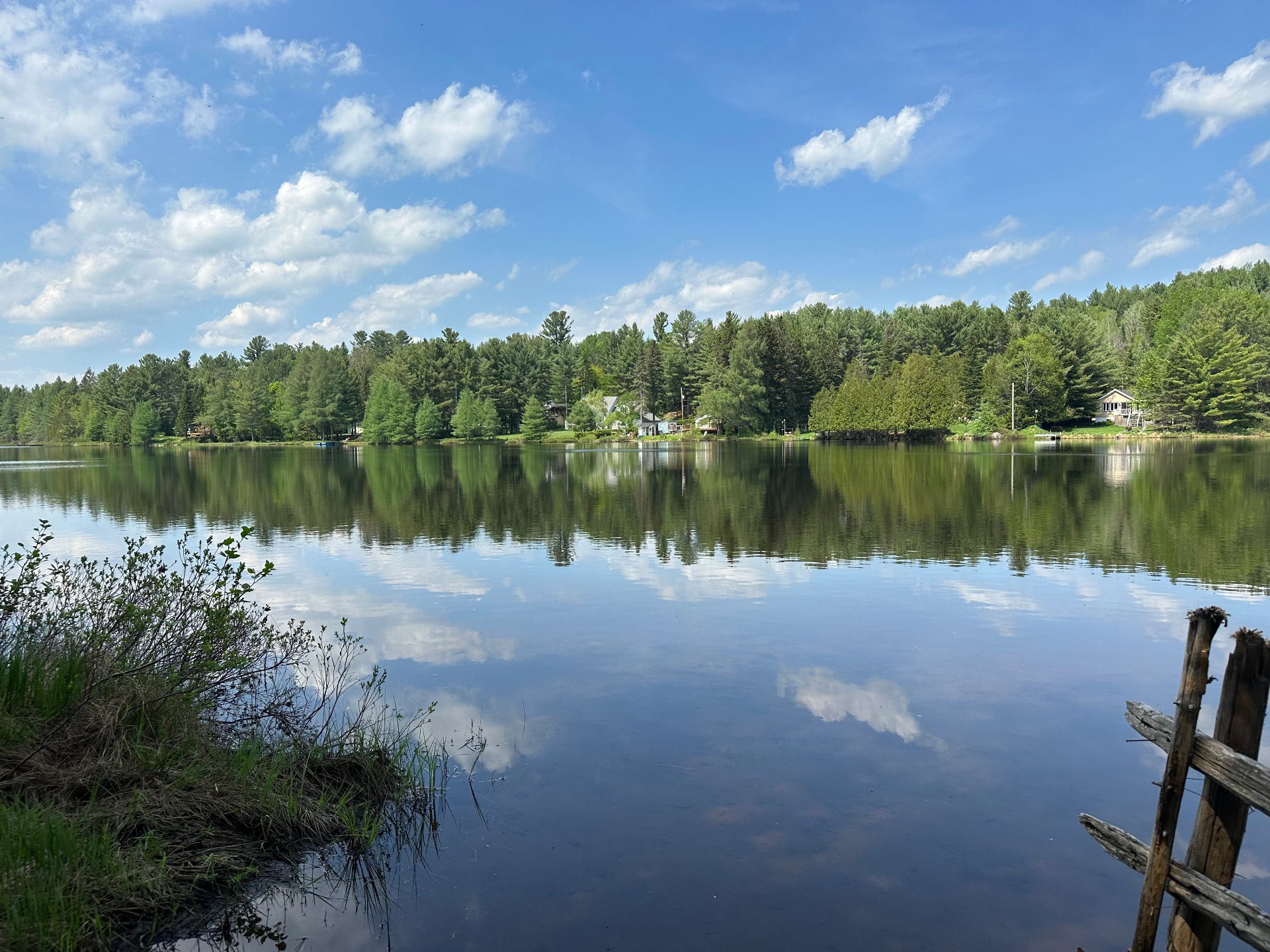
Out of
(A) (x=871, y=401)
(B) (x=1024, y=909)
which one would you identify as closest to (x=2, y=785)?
(B) (x=1024, y=909)

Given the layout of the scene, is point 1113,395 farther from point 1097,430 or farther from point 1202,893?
point 1202,893

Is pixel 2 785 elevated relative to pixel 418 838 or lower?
elevated

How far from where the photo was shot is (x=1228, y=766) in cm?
442

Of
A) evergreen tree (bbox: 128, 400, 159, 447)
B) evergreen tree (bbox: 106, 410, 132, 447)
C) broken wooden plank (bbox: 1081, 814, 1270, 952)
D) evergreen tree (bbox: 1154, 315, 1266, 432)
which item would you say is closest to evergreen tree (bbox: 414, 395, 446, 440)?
evergreen tree (bbox: 128, 400, 159, 447)

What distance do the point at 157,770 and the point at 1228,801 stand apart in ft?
26.0

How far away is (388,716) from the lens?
10.1m

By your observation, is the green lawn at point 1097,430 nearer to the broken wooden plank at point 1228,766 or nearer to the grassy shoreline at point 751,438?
the grassy shoreline at point 751,438

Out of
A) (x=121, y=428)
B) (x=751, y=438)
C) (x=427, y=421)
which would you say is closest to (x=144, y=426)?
(x=121, y=428)

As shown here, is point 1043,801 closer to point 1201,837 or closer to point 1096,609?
point 1201,837

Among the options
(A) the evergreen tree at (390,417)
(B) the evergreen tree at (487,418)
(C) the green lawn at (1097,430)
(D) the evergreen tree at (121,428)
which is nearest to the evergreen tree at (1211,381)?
(C) the green lawn at (1097,430)

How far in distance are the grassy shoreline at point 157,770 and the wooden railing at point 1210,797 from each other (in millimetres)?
5960

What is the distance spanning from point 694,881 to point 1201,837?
140 inches

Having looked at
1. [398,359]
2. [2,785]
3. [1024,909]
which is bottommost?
[1024,909]

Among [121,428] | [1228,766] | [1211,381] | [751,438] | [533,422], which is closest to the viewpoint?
[1228,766]
